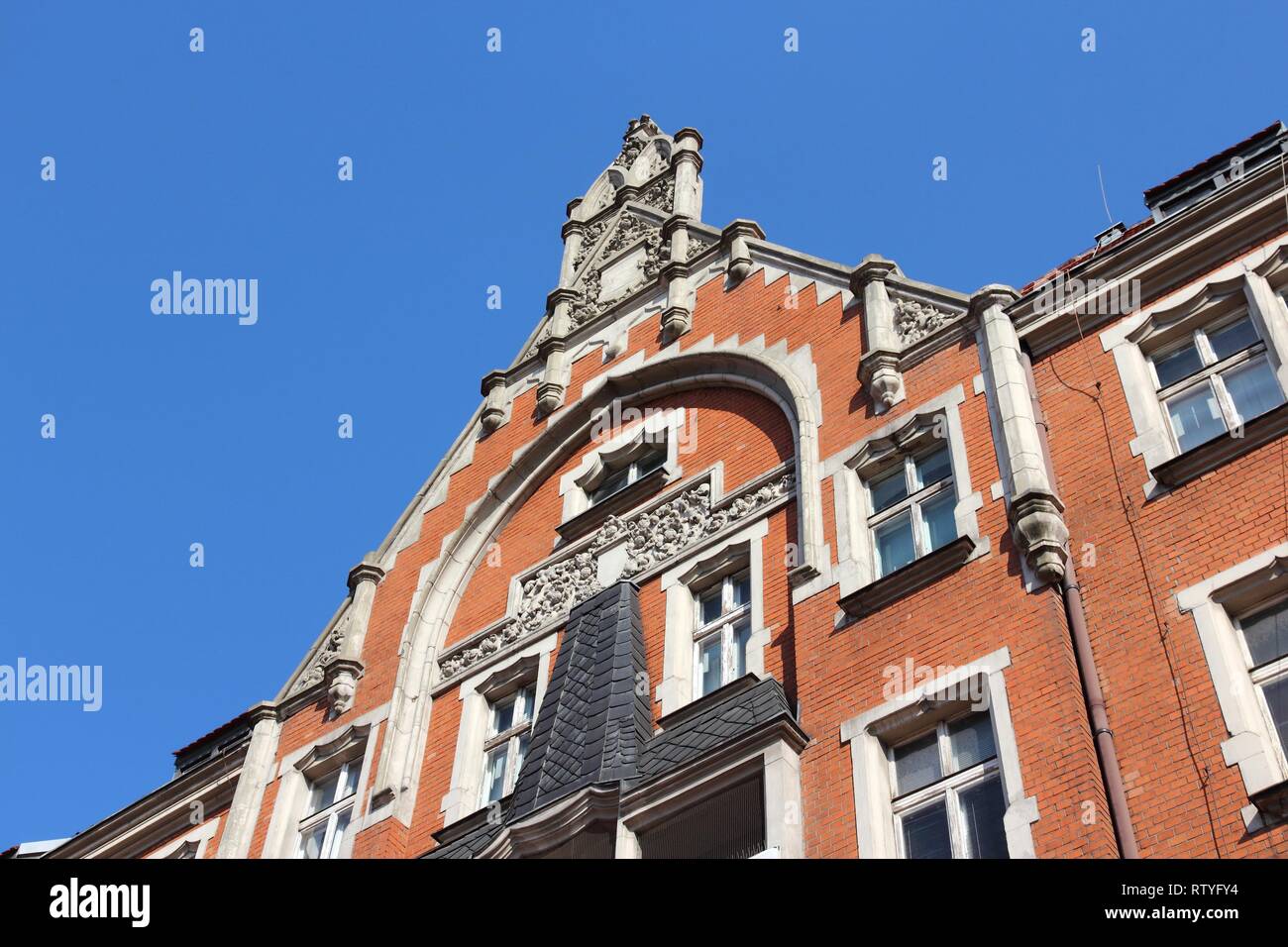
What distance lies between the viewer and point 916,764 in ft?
47.6

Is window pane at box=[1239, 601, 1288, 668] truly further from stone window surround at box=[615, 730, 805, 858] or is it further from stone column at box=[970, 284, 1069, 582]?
stone window surround at box=[615, 730, 805, 858]

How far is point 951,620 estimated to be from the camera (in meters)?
15.1

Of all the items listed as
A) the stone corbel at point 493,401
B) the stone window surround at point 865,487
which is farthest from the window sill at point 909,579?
the stone corbel at point 493,401

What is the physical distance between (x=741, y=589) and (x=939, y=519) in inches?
104

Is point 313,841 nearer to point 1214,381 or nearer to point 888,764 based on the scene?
point 888,764

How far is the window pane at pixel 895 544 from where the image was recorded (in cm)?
1673

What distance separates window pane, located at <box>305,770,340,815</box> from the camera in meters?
20.8

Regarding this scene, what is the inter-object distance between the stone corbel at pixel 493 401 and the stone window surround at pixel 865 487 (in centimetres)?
764

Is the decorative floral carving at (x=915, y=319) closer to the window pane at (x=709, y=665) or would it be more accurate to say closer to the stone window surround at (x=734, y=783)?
the window pane at (x=709, y=665)

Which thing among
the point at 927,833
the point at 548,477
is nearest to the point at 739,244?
the point at 548,477

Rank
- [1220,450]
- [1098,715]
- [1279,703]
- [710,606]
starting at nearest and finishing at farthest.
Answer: [1279,703] → [1098,715] → [1220,450] → [710,606]

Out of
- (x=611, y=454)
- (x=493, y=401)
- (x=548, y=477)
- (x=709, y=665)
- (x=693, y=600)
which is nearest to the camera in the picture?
(x=709, y=665)
